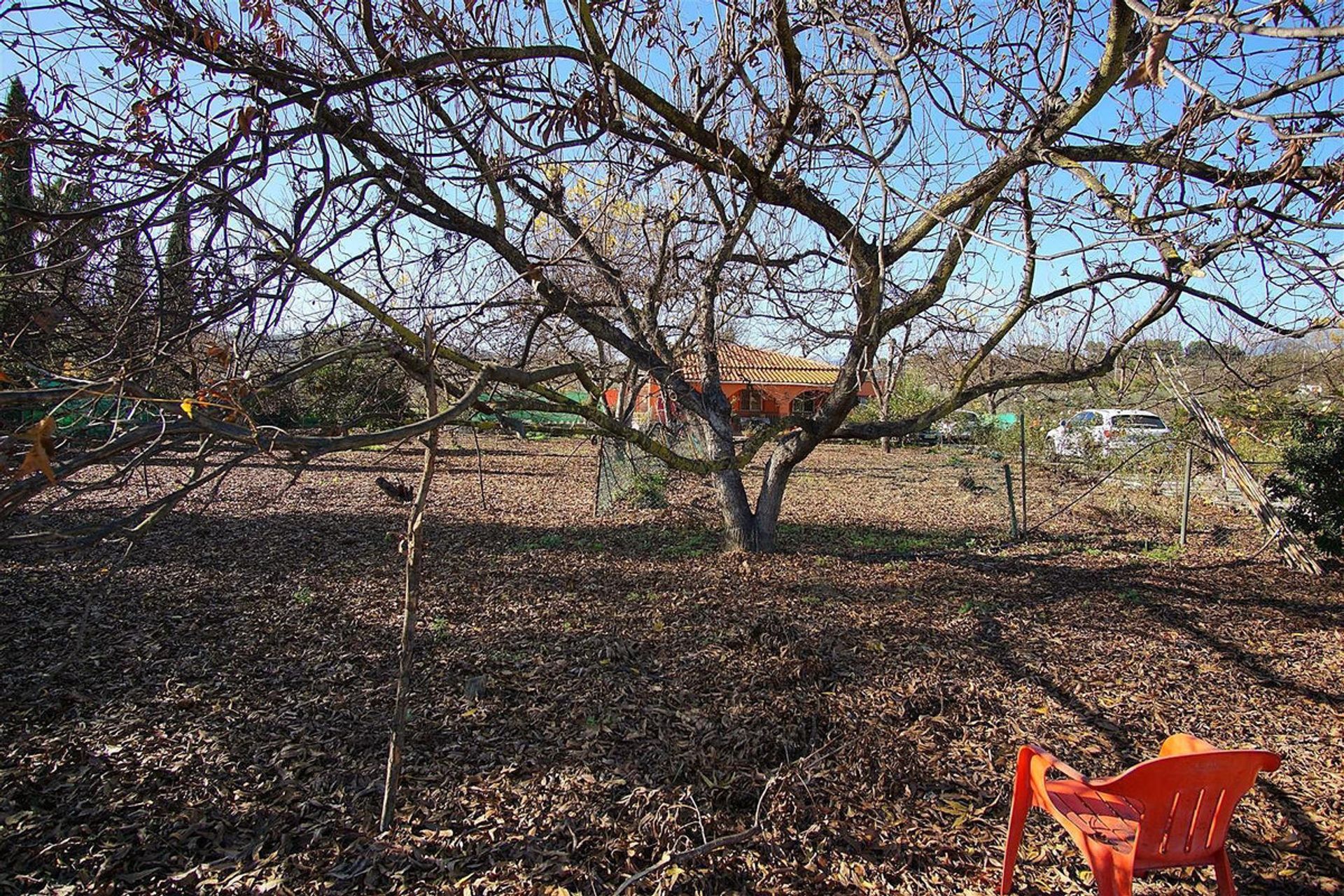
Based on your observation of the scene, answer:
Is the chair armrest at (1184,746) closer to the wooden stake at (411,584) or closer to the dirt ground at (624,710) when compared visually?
the dirt ground at (624,710)

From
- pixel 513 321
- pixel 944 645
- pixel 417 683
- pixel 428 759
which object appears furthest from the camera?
pixel 513 321

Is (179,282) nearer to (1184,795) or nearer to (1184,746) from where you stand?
(1184,795)

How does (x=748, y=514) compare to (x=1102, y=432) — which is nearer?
(x=748, y=514)

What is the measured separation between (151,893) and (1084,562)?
295 inches

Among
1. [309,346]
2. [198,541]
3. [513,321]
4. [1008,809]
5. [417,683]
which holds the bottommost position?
[1008,809]

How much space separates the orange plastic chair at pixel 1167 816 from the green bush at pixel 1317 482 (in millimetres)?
6303

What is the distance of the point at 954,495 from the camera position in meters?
11.5

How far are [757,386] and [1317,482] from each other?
13.6 metres

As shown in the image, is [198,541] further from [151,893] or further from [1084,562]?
[1084,562]

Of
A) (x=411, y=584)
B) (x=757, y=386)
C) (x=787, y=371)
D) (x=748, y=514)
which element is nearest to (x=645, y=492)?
(x=748, y=514)

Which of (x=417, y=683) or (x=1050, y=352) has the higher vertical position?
(x=1050, y=352)

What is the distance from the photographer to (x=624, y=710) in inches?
137

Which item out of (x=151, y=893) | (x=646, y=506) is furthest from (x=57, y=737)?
(x=646, y=506)

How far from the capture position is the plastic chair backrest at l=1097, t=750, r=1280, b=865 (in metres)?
2.01
